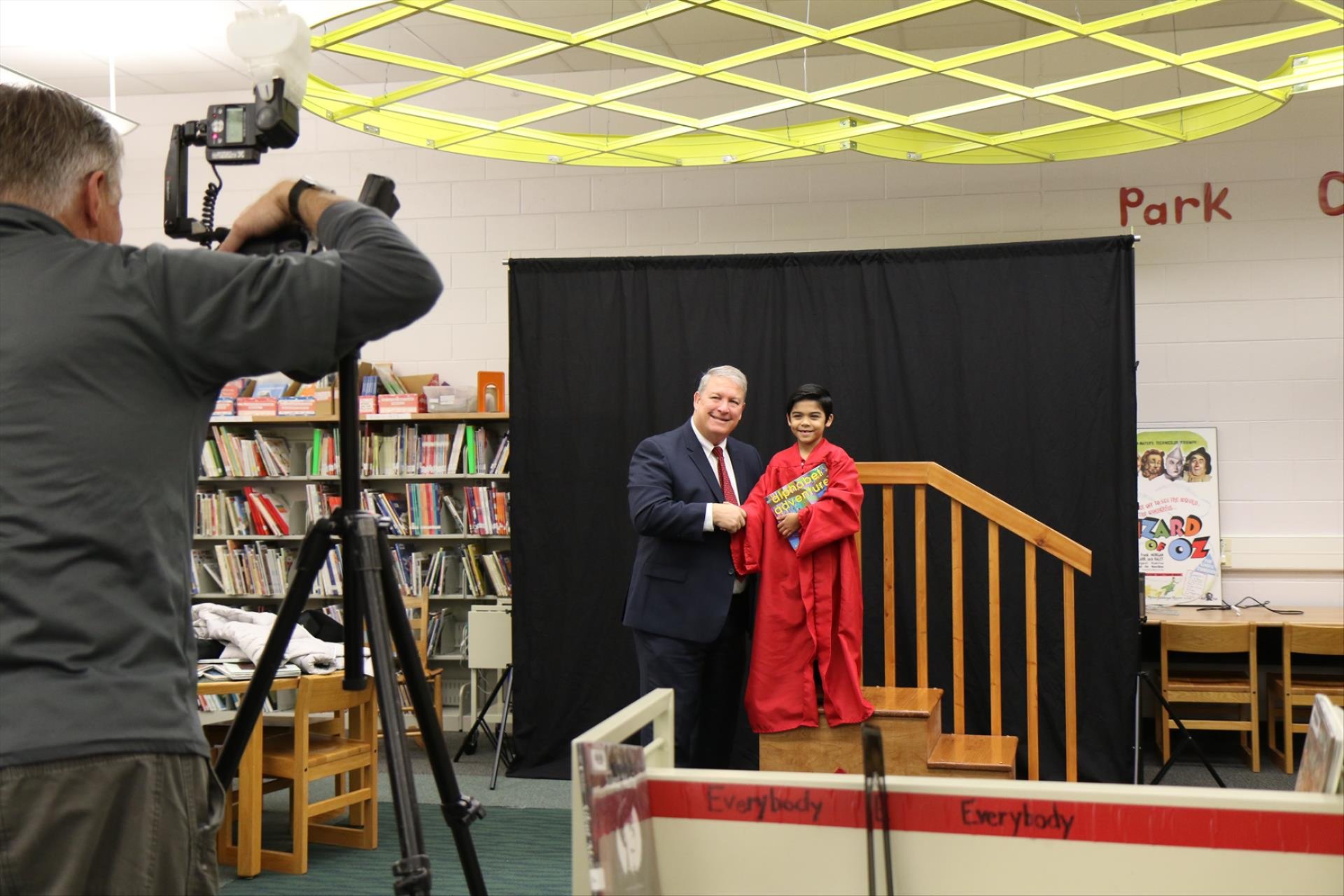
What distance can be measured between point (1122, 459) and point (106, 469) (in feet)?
15.1

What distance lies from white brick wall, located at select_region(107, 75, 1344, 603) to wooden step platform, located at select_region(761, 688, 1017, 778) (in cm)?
266

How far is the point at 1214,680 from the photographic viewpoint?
550 centimetres

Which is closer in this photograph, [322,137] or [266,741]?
[266,741]

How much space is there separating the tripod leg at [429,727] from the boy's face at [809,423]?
2.94 metres

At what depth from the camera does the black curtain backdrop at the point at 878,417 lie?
5.13 metres

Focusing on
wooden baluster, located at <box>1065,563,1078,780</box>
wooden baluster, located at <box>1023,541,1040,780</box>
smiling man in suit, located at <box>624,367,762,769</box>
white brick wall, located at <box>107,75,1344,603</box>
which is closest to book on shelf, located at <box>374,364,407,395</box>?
white brick wall, located at <box>107,75,1344,603</box>

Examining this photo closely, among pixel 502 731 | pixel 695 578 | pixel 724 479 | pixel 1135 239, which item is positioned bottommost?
pixel 502 731

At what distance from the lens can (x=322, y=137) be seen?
6.98m

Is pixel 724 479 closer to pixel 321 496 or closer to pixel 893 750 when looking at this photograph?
pixel 893 750

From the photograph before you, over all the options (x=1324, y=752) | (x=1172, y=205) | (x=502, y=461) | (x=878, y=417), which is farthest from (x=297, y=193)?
(x=1172, y=205)

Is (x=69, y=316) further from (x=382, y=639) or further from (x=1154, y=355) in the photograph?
(x=1154, y=355)

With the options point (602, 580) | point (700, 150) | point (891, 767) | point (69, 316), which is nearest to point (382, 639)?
point (69, 316)

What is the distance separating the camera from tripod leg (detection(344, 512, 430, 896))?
4.35 feet

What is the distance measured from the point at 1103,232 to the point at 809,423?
2.82 m
